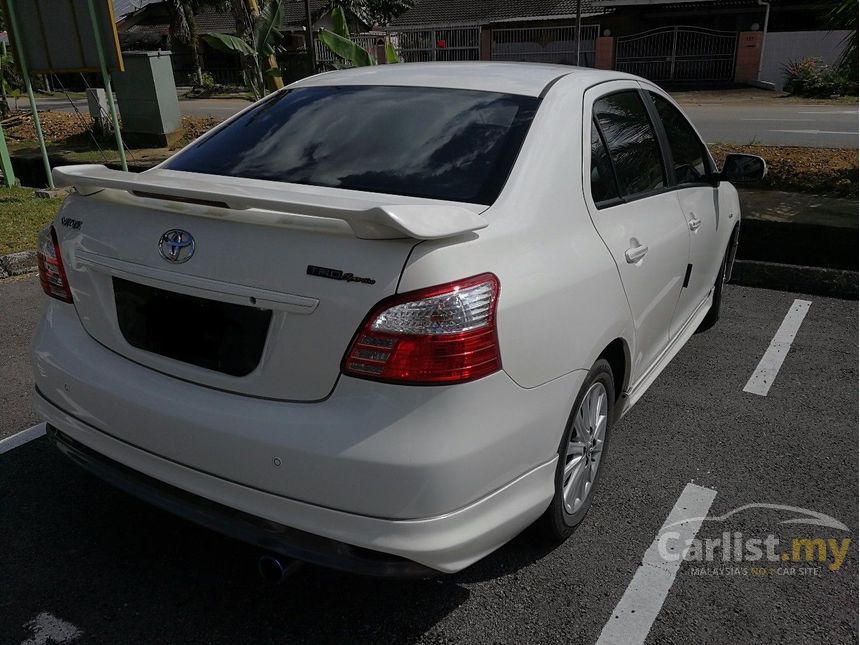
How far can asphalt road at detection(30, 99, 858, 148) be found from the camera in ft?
45.8

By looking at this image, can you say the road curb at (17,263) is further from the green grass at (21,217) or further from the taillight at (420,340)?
the taillight at (420,340)

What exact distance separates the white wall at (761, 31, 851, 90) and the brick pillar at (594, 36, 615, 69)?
5.79 meters

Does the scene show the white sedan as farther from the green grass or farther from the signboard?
the signboard

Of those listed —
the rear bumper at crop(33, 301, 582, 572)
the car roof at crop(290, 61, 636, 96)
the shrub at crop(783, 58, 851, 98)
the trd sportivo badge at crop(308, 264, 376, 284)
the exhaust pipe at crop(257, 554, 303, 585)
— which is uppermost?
the car roof at crop(290, 61, 636, 96)

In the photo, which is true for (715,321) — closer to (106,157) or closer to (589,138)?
(589,138)

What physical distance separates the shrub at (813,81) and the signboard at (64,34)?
21.9 metres

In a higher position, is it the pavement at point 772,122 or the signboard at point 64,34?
the signboard at point 64,34

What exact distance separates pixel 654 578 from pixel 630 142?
186 centimetres

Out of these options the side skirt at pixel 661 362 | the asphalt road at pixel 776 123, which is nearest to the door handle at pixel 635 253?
the side skirt at pixel 661 362

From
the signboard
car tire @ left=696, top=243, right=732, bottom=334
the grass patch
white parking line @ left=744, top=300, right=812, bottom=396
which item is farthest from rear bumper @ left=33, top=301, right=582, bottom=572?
the grass patch

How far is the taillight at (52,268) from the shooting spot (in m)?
2.62

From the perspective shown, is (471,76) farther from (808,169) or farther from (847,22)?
(808,169)

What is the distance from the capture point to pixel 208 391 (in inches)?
87.7

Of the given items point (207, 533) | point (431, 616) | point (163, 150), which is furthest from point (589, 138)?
point (163, 150)
